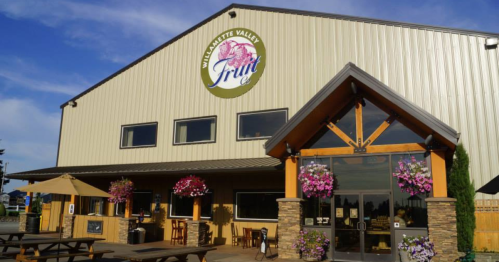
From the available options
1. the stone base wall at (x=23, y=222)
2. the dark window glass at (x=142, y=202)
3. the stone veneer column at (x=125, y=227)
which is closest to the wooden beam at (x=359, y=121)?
the stone veneer column at (x=125, y=227)

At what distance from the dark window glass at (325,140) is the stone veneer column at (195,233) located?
5.82m

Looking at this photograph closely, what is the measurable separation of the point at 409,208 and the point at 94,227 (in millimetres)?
13554

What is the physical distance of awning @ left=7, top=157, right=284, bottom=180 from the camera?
1490cm

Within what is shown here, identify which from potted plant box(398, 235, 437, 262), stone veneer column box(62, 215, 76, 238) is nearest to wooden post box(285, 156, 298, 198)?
potted plant box(398, 235, 437, 262)

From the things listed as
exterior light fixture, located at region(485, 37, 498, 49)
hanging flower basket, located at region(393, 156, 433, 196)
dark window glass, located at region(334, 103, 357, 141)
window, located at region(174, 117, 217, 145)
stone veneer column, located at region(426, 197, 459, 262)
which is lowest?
stone veneer column, located at region(426, 197, 459, 262)

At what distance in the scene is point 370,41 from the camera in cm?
1549

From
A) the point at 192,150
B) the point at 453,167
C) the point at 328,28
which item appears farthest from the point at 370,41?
the point at 192,150

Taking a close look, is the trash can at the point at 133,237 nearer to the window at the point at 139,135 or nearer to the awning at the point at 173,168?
the awning at the point at 173,168

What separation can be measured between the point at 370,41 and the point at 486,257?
27.3 ft

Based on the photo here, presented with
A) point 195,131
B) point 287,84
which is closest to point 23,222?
point 195,131

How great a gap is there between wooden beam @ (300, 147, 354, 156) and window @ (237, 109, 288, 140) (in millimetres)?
3823

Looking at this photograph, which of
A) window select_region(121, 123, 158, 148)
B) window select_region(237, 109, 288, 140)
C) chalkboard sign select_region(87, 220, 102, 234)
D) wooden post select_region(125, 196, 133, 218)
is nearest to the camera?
window select_region(237, 109, 288, 140)

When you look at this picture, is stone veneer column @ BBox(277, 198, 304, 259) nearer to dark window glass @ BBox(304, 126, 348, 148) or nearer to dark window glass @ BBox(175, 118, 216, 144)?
dark window glass @ BBox(304, 126, 348, 148)

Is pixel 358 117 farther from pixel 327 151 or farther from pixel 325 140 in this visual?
pixel 327 151
